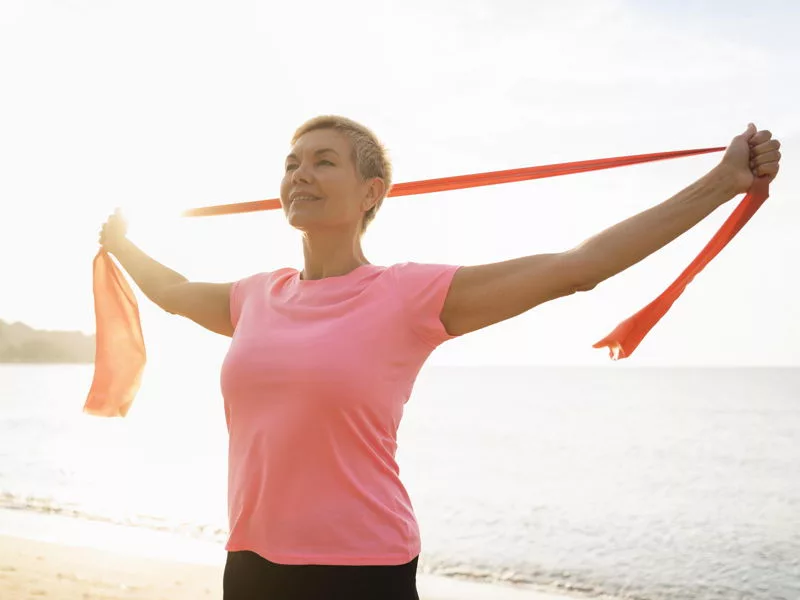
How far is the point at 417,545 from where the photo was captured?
179 cm

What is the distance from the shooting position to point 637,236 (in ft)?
5.16

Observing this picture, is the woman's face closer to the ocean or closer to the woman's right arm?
the woman's right arm

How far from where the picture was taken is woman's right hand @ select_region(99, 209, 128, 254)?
2730 mm

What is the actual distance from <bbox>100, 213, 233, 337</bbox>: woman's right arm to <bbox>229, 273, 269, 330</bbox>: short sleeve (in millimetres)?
44

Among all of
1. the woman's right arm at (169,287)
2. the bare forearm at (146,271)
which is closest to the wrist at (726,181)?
the woman's right arm at (169,287)

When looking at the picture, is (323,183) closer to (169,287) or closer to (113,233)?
(169,287)

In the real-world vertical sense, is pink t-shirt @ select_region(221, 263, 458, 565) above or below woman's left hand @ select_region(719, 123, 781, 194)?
below

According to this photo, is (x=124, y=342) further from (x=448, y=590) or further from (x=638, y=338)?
(x=448, y=590)

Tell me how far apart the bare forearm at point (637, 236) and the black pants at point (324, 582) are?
79 cm

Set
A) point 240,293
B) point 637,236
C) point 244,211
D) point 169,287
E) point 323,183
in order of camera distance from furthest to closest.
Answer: point 244,211
point 169,287
point 240,293
point 323,183
point 637,236

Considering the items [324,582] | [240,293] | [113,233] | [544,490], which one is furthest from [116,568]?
[544,490]

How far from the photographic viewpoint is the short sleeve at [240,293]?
2162 mm

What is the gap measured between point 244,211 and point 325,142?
1.10 metres

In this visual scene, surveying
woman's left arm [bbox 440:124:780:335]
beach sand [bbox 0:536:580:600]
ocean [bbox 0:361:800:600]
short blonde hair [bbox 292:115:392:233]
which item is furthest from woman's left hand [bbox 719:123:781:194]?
ocean [bbox 0:361:800:600]
